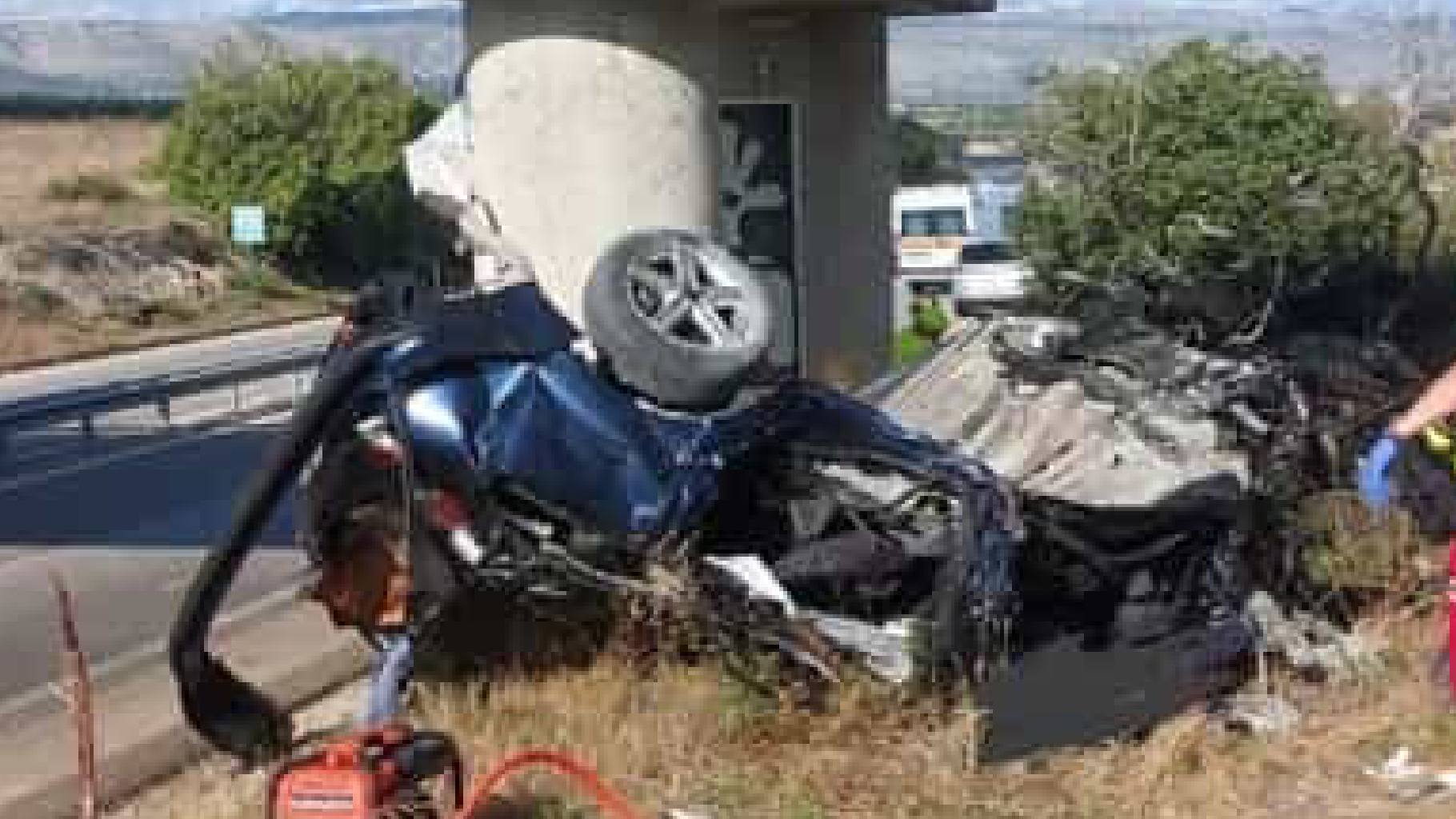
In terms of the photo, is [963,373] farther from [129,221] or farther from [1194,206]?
[129,221]

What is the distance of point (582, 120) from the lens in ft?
41.7

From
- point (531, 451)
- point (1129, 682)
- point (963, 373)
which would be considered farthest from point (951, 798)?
point (963, 373)

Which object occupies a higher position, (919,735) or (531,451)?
(531,451)

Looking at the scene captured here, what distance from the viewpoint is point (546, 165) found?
12766mm

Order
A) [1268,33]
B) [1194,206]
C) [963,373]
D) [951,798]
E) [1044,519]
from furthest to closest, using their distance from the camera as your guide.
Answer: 1. [1268,33]
2. [1194,206]
3. [963,373]
4. [1044,519]
5. [951,798]

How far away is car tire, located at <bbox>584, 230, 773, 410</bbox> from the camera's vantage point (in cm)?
834

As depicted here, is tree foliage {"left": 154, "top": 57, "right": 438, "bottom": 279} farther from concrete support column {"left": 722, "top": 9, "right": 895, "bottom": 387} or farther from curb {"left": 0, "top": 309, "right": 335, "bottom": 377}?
concrete support column {"left": 722, "top": 9, "right": 895, "bottom": 387}

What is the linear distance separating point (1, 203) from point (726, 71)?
58495 mm

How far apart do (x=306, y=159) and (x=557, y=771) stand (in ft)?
184

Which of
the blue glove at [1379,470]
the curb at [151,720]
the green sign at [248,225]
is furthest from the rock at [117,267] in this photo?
the blue glove at [1379,470]

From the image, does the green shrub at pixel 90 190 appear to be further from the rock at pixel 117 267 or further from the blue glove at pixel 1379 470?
the blue glove at pixel 1379 470

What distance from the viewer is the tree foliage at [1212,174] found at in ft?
66.7

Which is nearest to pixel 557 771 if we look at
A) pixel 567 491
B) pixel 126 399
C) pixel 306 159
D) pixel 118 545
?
pixel 567 491

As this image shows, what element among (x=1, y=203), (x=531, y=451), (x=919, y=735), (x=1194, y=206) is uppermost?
(x=531, y=451)
